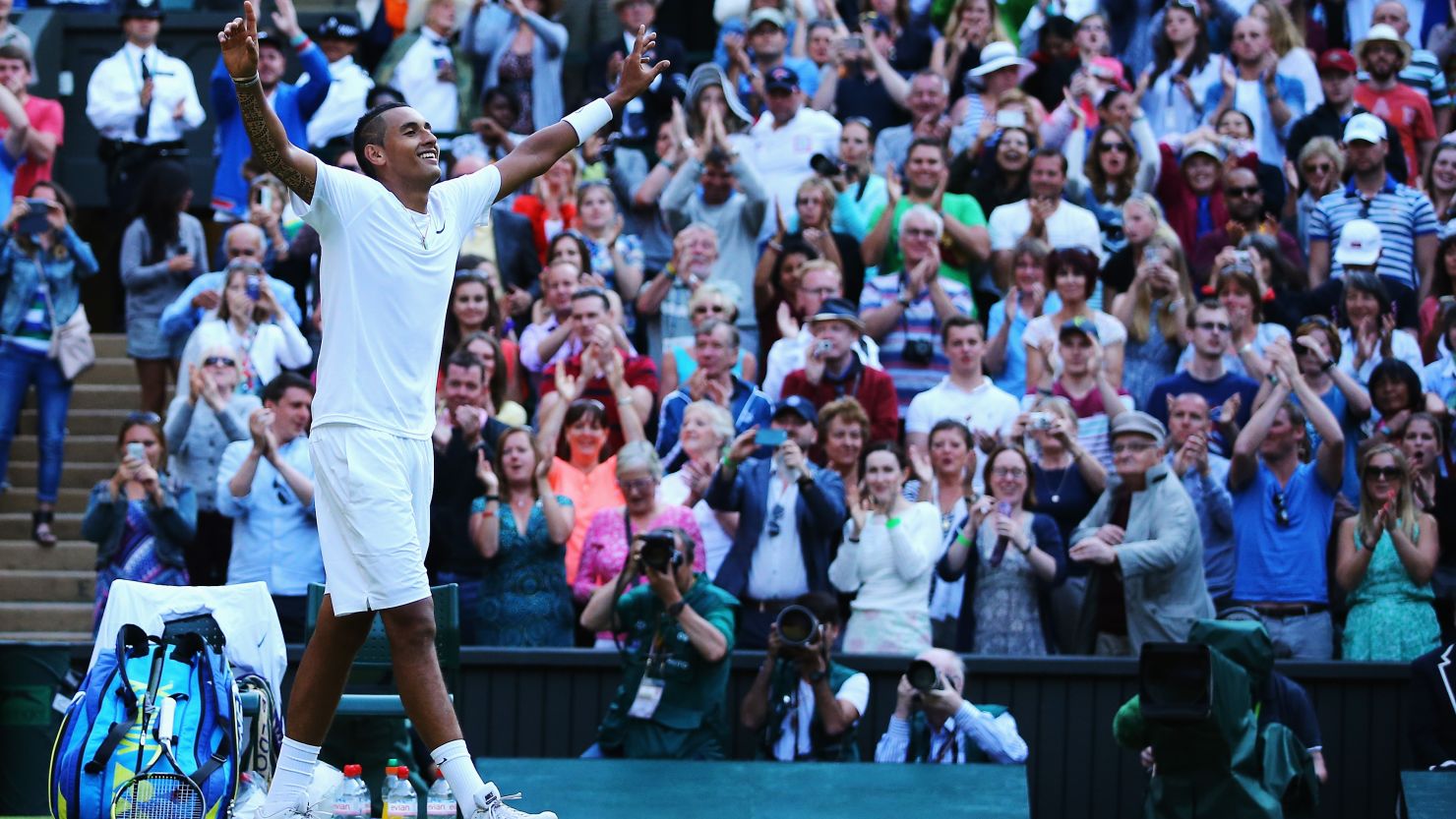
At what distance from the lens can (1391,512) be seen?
9.65 meters

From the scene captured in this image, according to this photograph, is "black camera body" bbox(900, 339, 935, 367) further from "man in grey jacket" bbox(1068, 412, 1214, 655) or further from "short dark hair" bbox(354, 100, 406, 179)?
"short dark hair" bbox(354, 100, 406, 179)

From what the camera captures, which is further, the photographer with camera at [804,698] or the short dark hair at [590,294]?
the short dark hair at [590,294]

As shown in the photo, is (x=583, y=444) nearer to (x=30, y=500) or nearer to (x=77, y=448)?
(x=30, y=500)

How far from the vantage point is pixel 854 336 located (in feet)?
36.3

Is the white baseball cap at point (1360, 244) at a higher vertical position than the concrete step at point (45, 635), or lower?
higher

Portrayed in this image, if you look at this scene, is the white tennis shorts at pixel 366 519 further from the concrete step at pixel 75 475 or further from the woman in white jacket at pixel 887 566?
the concrete step at pixel 75 475

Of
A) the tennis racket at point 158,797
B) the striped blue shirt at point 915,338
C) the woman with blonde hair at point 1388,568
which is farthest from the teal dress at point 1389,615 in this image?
the tennis racket at point 158,797

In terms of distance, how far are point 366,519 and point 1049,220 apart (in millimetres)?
7114

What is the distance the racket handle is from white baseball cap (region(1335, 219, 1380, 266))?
7.56m

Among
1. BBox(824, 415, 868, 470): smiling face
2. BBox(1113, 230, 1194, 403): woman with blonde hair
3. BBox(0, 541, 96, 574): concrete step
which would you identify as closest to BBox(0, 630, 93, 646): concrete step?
BBox(0, 541, 96, 574): concrete step

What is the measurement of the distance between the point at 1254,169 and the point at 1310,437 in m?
2.51

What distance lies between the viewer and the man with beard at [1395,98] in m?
13.8

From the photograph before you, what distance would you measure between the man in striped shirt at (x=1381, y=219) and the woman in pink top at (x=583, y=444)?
4.16m

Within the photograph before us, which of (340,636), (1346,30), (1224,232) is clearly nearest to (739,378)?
(1224,232)
